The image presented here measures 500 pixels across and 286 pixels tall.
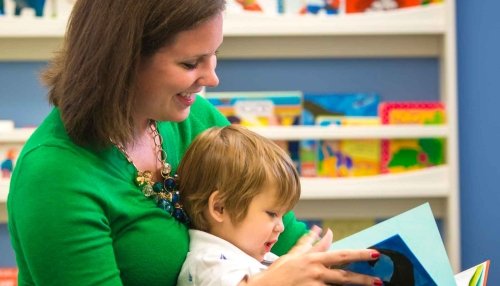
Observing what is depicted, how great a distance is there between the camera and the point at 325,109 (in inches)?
103

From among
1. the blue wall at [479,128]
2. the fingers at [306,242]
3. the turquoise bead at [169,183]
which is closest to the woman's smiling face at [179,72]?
the turquoise bead at [169,183]

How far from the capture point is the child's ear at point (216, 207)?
1289mm

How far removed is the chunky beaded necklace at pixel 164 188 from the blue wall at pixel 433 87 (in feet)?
4.55

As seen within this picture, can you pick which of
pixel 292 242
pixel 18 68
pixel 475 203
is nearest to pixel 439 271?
pixel 292 242

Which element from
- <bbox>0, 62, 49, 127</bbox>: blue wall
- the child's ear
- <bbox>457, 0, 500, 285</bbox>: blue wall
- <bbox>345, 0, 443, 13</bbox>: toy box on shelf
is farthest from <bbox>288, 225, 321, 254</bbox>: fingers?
<bbox>0, 62, 49, 127</bbox>: blue wall

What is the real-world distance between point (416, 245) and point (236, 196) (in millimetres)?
280

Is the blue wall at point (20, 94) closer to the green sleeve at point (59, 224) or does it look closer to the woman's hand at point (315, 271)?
the green sleeve at point (59, 224)

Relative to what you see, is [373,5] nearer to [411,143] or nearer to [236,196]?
[411,143]

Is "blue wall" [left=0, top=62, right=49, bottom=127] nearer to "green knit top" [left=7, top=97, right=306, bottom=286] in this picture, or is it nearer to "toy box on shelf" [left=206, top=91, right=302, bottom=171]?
"toy box on shelf" [left=206, top=91, right=302, bottom=171]

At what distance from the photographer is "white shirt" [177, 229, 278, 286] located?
121 cm

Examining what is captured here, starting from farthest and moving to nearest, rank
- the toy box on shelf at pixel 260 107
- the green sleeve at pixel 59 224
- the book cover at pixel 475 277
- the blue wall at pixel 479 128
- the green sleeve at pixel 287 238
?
the blue wall at pixel 479 128
the toy box on shelf at pixel 260 107
the green sleeve at pixel 287 238
the book cover at pixel 475 277
the green sleeve at pixel 59 224

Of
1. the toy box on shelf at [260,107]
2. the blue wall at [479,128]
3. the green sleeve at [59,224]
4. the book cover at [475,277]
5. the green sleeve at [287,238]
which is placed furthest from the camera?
the blue wall at [479,128]

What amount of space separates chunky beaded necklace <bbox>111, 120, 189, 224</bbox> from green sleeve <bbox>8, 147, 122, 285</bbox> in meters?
0.13

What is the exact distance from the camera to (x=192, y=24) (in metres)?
1.20
